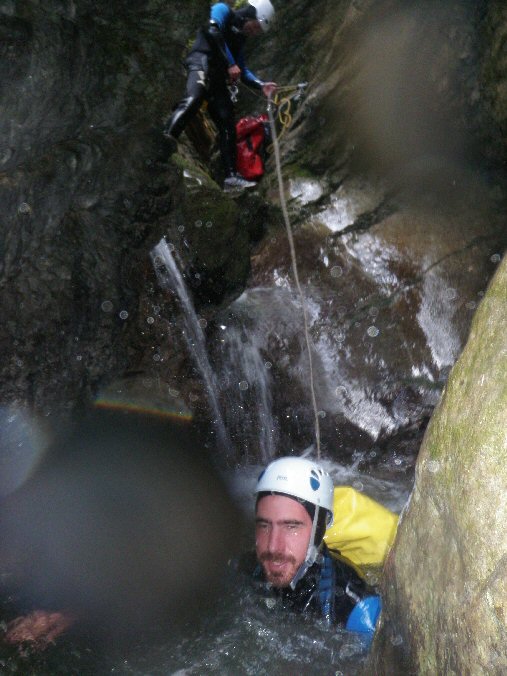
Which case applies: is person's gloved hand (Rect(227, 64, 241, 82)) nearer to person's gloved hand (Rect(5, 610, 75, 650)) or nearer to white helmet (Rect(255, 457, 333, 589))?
white helmet (Rect(255, 457, 333, 589))

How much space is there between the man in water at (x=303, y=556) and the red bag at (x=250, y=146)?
4343 millimetres

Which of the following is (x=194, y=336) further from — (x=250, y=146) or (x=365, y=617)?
(x=365, y=617)

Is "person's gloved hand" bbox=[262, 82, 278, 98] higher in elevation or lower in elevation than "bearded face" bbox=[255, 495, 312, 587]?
higher

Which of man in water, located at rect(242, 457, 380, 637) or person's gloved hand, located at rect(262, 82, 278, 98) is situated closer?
man in water, located at rect(242, 457, 380, 637)

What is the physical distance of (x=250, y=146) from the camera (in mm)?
7090

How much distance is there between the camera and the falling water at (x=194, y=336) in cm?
574

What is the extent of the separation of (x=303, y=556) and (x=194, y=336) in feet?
9.37

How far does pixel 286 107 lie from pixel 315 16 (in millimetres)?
1169

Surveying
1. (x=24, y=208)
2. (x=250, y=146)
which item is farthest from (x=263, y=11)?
(x=24, y=208)

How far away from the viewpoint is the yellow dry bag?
379 centimetres

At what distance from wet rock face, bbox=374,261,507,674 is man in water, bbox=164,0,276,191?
4.40m

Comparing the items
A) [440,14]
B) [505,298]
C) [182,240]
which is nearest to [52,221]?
[182,240]

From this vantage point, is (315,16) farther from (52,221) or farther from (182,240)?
(52,221)

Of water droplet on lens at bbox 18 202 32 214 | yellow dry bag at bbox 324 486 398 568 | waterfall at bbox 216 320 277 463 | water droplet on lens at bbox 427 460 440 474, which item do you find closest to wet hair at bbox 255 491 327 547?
yellow dry bag at bbox 324 486 398 568
